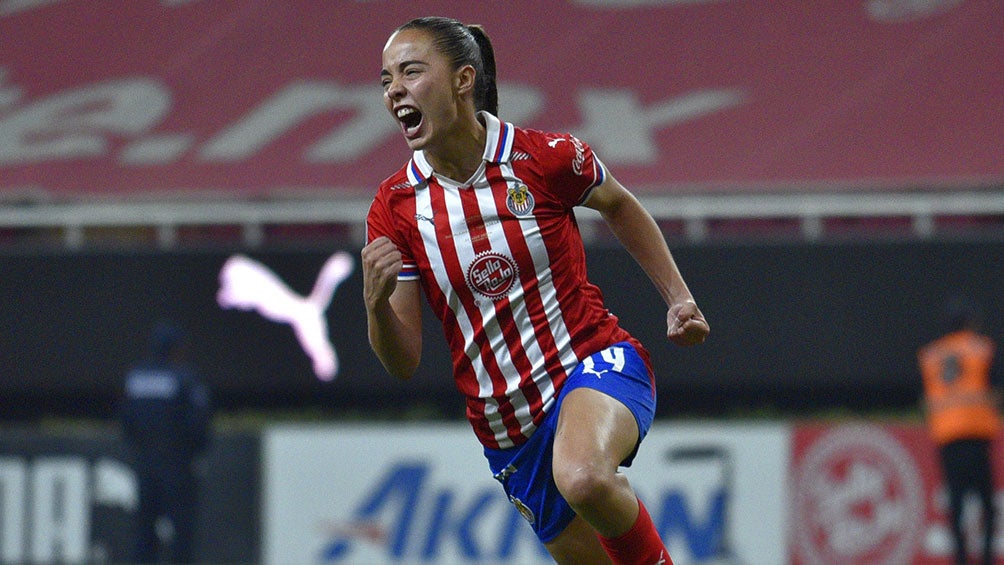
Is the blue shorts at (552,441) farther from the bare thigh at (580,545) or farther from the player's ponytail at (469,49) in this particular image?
the player's ponytail at (469,49)

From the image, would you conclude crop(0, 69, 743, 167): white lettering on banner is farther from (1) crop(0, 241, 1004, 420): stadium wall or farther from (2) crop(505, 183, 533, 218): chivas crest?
(2) crop(505, 183, 533, 218): chivas crest

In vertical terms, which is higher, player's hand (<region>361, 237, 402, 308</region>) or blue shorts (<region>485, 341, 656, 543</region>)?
player's hand (<region>361, 237, 402, 308</region>)

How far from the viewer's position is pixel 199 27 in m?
14.0

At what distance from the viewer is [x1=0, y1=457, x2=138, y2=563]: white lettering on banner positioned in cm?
1014

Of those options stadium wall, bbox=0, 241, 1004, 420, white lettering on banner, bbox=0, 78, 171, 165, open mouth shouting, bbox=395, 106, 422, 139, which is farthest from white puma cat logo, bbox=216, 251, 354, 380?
open mouth shouting, bbox=395, 106, 422, 139

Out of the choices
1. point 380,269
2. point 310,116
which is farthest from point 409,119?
point 310,116

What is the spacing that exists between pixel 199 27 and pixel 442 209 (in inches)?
413

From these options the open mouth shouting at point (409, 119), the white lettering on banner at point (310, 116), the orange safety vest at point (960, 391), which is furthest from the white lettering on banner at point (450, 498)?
the open mouth shouting at point (409, 119)

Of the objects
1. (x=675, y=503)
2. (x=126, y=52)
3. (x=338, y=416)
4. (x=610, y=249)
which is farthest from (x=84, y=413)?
(x=675, y=503)

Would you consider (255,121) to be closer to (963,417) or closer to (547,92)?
(547,92)

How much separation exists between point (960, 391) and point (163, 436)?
5.24m

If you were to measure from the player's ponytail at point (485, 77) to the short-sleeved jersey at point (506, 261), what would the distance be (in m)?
0.06

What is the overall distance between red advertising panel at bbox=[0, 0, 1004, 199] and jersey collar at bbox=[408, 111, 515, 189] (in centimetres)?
842

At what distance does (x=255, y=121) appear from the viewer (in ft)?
44.1
